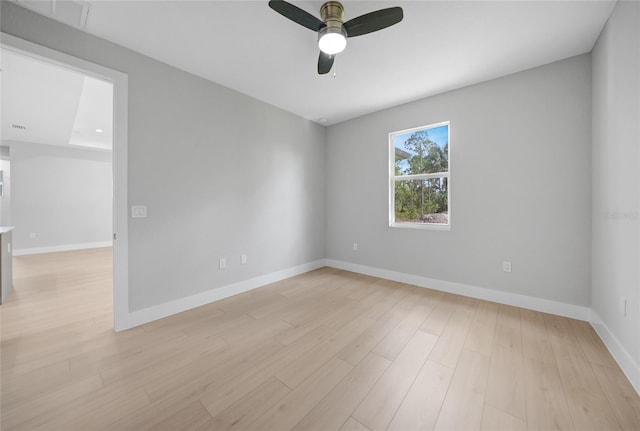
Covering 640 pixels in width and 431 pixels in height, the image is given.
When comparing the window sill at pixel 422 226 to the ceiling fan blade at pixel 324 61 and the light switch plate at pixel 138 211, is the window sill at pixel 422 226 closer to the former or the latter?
the ceiling fan blade at pixel 324 61

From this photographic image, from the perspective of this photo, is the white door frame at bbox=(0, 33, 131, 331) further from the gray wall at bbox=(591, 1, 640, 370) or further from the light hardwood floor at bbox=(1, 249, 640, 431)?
the gray wall at bbox=(591, 1, 640, 370)

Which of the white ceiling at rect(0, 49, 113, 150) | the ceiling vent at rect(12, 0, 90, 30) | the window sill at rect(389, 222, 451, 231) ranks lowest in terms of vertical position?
the window sill at rect(389, 222, 451, 231)

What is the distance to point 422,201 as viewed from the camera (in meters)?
3.40

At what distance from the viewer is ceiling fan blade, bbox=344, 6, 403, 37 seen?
1.54 m

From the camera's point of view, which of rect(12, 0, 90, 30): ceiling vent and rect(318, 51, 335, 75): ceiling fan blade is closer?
rect(12, 0, 90, 30): ceiling vent

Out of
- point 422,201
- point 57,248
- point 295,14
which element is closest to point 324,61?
→ point 295,14

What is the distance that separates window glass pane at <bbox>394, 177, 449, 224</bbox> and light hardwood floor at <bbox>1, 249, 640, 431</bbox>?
3.85 feet

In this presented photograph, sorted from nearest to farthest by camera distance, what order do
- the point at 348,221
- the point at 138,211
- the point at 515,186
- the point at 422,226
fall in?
1. the point at 138,211
2. the point at 515,186
3. the point at 422,226
4. the point at 348,221

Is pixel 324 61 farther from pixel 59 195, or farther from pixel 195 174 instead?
pixel 59 195

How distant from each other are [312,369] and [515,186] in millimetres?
2790

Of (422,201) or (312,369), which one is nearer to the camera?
(312,369)

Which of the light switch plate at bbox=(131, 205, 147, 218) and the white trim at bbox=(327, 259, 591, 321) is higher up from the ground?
the light switch plate at bbox=(131, 205, 147, 218)

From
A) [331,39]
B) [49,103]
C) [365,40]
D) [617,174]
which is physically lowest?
[617,174]

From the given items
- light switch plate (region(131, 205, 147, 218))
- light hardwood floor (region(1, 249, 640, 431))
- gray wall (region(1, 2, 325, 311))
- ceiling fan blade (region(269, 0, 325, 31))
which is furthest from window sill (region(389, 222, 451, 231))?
light switch plate (region(131, 205, 147, 218))
